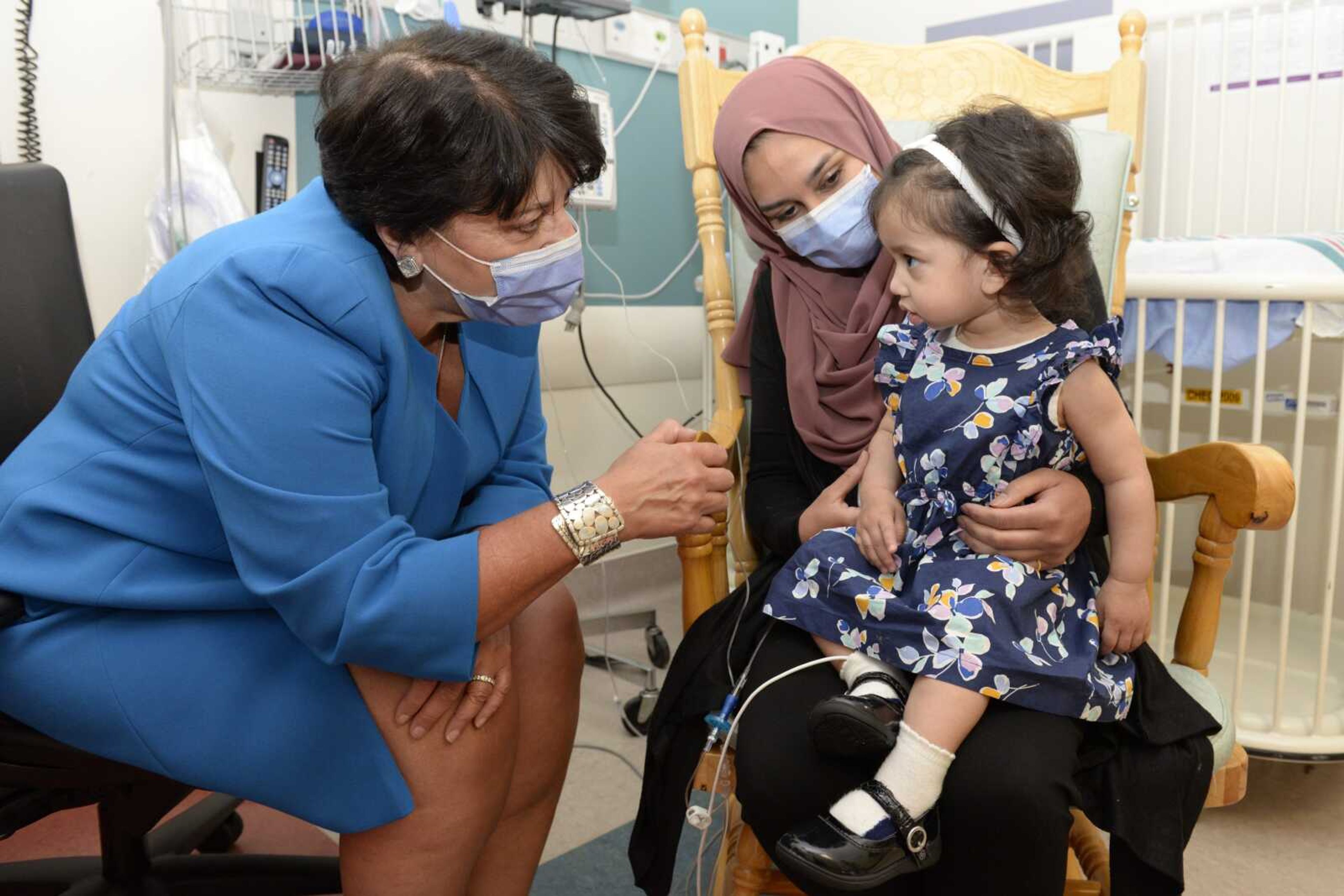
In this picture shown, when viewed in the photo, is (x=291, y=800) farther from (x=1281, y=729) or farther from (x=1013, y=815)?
(x=1281, y=729)

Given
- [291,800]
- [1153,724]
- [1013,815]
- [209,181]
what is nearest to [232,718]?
[291,800]

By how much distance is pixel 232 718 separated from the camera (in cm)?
95

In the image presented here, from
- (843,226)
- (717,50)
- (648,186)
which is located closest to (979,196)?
A: (843,226)

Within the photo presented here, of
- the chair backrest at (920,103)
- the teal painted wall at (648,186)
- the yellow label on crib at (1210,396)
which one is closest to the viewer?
the chair backrest at (920,103)

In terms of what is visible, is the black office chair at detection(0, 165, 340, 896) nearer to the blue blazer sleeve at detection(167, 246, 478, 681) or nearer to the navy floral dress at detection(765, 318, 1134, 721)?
the blue blazer sleeve at detection(167, 246, 478, 681)

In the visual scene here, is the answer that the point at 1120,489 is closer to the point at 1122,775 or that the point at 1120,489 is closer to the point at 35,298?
the point at 1122,775

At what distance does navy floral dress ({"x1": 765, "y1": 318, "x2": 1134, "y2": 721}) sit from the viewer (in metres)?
1.00

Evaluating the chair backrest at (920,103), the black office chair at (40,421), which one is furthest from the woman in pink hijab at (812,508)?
the black office chair at (40,421)

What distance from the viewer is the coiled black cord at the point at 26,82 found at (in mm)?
1619

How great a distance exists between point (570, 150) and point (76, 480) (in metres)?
0.55

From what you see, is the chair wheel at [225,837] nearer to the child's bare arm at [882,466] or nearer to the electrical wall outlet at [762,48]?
the child's bare arm at [882,466]

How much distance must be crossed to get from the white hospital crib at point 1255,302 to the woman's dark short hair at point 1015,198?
65 centimetres

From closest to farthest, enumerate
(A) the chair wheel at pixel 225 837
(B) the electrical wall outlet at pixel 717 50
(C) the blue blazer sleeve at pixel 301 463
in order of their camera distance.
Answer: (C) the blue blazer sleeve at pixel 301 463 < (A) the chair wheel at pixel 225 837 < (B) the electrical wall outlet at pixel 717 50

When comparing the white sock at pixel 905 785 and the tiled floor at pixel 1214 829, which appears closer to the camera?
the white sock at pixel 905 785
